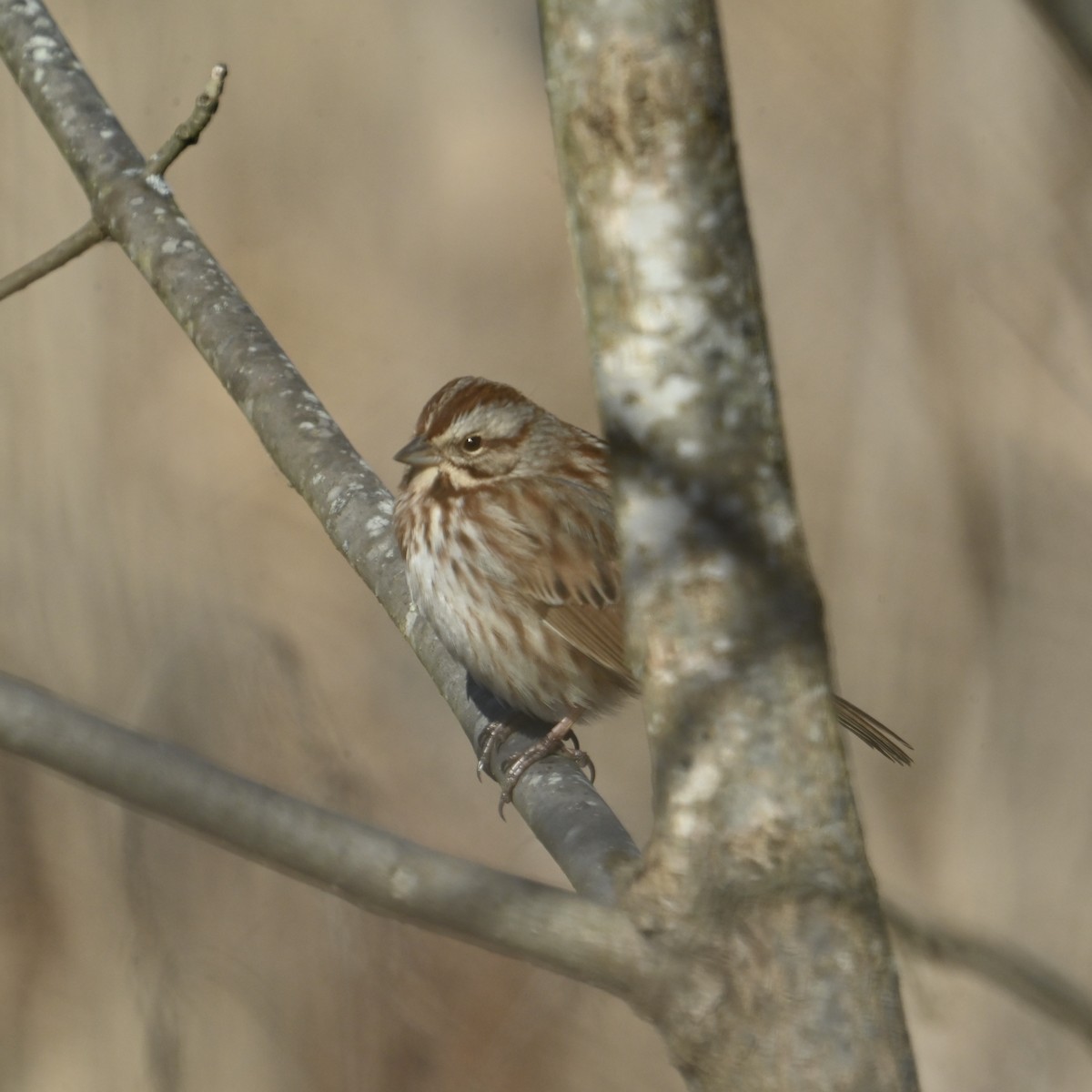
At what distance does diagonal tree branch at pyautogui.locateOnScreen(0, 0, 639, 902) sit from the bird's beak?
0.89 ft

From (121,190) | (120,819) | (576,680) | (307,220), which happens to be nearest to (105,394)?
(307,220)

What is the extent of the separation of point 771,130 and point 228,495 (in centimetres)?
224

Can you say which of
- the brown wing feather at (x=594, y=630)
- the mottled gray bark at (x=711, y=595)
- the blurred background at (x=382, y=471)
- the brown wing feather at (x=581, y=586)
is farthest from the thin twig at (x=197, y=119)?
the blurred background at (x=382, y=471)

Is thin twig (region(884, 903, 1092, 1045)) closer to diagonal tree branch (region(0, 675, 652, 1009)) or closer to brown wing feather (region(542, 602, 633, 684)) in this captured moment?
diagonal tree branch (region(0, 675, 652, 1009))

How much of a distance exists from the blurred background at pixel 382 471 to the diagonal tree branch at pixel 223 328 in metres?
1.66

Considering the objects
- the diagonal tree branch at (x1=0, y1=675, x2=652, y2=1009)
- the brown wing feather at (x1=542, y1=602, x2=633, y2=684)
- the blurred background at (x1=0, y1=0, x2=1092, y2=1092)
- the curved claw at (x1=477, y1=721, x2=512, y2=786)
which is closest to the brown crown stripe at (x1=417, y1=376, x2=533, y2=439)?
the brown wing feather at (x1=542, y1=602, x2=633, y2=684)

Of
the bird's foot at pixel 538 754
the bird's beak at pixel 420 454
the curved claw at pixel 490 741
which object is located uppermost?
the bird's beak at pixel 420 454

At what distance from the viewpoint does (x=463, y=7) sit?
4781 mm

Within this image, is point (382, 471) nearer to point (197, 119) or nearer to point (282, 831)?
point (197, 119)

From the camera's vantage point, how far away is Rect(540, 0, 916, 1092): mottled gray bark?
1203 millimetres

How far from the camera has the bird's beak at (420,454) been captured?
3.01 meters

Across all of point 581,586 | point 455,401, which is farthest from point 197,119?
point 581,586

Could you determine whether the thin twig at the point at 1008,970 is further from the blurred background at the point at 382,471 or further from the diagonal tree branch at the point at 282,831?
the blurred background at the point at 382,471

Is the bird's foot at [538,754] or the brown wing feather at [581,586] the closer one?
the bird's foot at [538,754]
